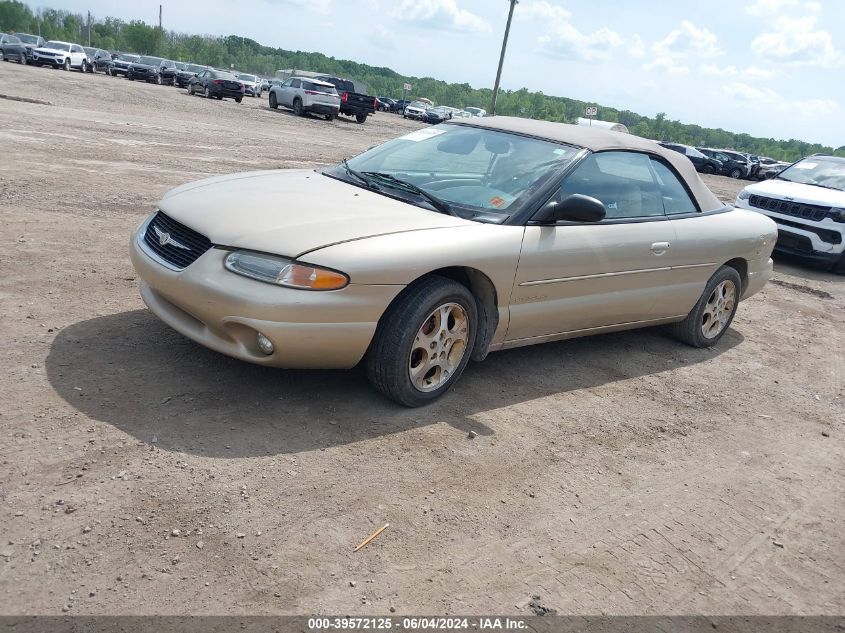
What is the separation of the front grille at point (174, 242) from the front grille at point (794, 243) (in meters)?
9.51

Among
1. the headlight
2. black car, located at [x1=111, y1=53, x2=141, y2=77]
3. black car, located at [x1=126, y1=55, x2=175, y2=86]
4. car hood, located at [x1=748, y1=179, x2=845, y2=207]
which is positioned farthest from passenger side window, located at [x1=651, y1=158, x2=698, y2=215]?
black car, located at [x1=111, y1=53, x2=141, y2=77]

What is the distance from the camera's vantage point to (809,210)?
1070cm

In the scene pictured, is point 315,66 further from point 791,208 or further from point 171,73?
point 791,208

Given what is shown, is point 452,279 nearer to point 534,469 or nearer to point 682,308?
point 534,469

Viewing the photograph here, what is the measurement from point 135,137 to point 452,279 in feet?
39.4

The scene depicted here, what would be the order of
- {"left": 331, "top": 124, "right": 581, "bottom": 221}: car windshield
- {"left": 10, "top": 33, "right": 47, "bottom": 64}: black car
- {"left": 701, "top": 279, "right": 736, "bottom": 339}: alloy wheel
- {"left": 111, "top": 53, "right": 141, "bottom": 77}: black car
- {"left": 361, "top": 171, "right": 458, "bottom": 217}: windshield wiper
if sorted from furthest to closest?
{"left": 111, "top": 53, "right": 141, "bottom": 77}: black car → {"left": 10, "top": 33, "right": 47, "bottom": 64}: black car → {"left": 701, "top": 279, "right": 736, "bottom": 339}: alloy wheel → {"left": 331, "top": 124, "right": 581, "bottom": 221}: car windshield → {"left": 361, "top": 171, "right": 458, "bottom": 217}: windshield wiper

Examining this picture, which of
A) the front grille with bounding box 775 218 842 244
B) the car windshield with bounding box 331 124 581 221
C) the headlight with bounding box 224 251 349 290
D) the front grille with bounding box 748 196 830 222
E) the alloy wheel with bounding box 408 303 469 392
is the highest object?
the car windshield with bounding box 331 124 581 221

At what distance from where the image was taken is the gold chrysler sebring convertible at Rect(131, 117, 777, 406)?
3.61 metres

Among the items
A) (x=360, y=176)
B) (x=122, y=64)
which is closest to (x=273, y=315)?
(x=360, y=176)

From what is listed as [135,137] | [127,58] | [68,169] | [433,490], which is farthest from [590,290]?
[127,58]

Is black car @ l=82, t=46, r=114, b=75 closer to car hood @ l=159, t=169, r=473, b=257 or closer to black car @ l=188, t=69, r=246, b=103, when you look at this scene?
black car @ l=188, t=69, r=246, b=103

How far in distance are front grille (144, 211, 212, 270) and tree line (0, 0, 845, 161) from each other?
336 feet

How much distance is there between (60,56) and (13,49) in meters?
2.16

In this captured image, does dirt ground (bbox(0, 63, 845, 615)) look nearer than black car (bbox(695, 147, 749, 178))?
Yes
